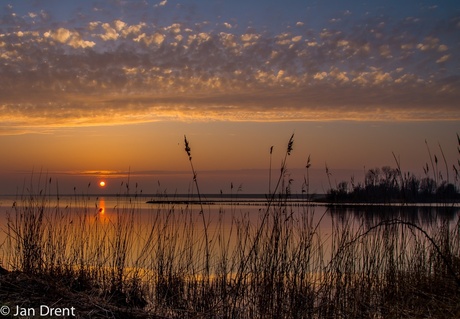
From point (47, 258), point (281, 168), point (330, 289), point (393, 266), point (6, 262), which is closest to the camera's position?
point (281, 168)

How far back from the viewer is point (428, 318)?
180 inches

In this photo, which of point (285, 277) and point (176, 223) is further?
point (176, 223)

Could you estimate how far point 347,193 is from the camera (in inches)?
334

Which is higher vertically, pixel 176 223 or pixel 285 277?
pixel 176 223

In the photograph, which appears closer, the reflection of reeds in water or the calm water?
the reflection of reeds in water

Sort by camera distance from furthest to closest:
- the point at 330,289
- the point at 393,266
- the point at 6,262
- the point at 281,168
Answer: the point at 6,262 < the point at 393,266 < the point at 330,289 < the point at 281,168

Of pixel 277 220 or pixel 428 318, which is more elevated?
pixel 277 220

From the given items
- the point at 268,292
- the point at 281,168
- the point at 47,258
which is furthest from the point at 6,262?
the point at 281,168

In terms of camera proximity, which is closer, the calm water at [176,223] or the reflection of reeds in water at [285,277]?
the reflection of reeds in water at [285,277]

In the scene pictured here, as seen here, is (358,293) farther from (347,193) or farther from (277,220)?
(347,193)

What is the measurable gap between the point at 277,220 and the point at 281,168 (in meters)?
0.76

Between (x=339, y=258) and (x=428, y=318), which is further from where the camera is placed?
(x=339, y=258)

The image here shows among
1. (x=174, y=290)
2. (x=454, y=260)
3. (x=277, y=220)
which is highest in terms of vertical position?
(x=277, y=220)

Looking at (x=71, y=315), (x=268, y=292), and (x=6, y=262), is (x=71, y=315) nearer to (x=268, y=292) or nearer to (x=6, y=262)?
(x=268, y=292)
